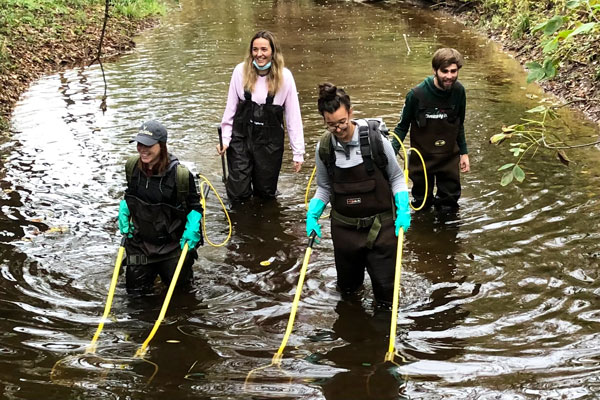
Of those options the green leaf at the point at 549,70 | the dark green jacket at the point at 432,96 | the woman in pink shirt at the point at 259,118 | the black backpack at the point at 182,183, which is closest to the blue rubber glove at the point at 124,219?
the black backpack at the point at 182,183

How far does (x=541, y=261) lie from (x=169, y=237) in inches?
142

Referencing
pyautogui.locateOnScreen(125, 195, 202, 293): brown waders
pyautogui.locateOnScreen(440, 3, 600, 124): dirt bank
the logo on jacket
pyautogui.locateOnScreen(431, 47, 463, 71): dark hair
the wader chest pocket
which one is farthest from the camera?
pyautogui.locateOnScreen(440, 3, 600, 124): dirt bank

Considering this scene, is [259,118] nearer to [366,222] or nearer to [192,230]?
[192,230]

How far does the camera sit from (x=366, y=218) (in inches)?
217

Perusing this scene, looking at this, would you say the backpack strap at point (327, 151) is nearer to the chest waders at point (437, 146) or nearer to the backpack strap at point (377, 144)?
the backpack strap at point (377, 144)

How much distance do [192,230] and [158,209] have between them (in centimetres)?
35

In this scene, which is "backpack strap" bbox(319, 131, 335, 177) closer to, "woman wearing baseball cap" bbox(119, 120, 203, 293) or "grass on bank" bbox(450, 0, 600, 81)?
"woman wearing baseball cap" bbox(119, 120, 203, 293)

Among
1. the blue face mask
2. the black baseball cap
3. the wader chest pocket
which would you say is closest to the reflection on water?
the wader chest pocket

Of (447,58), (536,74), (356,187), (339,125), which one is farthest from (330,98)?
(447,58)

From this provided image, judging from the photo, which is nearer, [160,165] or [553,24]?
[553,24]

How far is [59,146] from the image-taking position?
1134 centimetres

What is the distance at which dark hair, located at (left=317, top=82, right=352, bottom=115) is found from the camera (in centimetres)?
492

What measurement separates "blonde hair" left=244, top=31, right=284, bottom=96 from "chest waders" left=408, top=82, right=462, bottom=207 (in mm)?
1592

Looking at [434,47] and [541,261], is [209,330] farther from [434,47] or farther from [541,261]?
[434,47]
